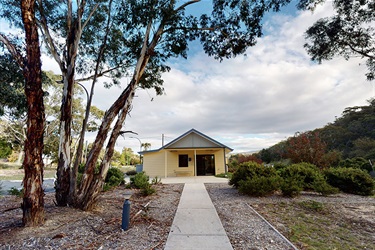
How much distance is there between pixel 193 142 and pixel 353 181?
446 inches

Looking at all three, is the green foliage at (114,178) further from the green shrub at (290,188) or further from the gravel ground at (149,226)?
the green shrub at (290,188)

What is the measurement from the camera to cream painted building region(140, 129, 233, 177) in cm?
1736

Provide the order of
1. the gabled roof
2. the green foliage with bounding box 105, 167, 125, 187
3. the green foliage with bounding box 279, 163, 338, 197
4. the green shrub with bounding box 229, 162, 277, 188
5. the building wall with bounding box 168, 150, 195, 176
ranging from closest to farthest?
1. the green foliage with bounding box 279, 163, 338, 197
2. the green shrub with bounding box 229, 162, 277, 188
3. the green foliage with bounding box 105, 167, 125, 187
4. the gabled roof
5. the building wall with bounding box 168, 150, 195, 176

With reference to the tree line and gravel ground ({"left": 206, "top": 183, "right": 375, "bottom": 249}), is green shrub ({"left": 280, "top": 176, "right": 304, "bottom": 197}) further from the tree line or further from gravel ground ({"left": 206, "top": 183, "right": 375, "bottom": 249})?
the tree line

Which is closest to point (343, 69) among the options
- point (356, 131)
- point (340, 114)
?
point (356, 131)

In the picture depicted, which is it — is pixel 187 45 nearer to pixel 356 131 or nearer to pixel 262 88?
pixel 262 88

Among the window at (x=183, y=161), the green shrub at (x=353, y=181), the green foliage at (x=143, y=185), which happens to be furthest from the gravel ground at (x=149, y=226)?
the window at (x=183, y=161)

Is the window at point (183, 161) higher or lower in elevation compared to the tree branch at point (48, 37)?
lower

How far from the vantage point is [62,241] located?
3465 millimetres

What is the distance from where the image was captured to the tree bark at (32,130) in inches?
158

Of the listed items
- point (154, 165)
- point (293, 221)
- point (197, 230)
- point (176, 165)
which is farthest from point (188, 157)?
point (197, 230)

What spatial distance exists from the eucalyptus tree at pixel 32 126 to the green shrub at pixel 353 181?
1081 centimetres

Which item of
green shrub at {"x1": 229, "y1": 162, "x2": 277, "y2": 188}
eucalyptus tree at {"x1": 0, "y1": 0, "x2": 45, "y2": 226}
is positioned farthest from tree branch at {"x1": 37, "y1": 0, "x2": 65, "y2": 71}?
green shrub at {"x1": 229, "y1": 162, "x2": 277, "y2": 188}

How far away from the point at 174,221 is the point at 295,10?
28.9 feet
